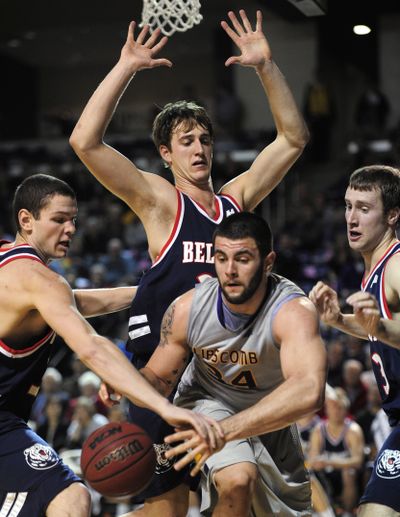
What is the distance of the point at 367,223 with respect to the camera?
484 cm

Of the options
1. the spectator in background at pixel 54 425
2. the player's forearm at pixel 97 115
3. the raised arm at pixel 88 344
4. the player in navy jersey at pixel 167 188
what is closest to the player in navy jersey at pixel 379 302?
the player in navy jersey at pixel 167 188

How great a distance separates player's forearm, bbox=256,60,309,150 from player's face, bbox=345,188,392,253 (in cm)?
51

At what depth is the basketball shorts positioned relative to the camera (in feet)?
14.0

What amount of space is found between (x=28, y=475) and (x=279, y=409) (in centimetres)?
122

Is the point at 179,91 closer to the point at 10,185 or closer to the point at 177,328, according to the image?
the point at 10,185

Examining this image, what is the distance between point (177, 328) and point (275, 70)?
1.64 meters

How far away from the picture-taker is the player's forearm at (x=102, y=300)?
5148 mm

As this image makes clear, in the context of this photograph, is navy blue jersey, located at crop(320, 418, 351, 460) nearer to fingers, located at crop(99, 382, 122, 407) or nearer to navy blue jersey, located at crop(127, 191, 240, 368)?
navy blue jersey, located at crop(127, 191, 240, 368)

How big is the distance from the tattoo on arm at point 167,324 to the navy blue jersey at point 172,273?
36 cm

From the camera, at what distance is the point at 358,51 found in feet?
63.2

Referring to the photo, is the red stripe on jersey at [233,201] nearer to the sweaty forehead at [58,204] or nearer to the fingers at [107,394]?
the sweaty forehead at [58,204]

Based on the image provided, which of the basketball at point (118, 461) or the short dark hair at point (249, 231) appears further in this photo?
the short dark hair at point (249, 231)

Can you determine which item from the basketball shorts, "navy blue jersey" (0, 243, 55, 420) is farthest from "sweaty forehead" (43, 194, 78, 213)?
the basketball shorts

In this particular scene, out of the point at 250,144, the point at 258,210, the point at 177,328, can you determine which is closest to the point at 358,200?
the point at 177,328
